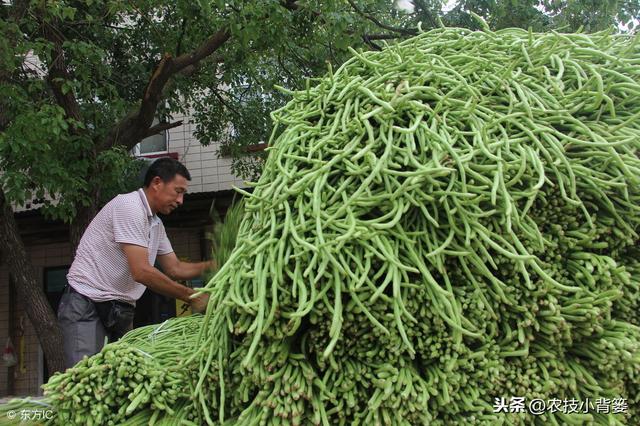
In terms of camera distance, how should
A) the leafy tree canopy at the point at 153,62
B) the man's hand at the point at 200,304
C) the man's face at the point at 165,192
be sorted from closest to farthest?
1. the man's hand at the point at 200,304
2. the man's face at the point at 165,192
3. the leafy tree canopy at the point at 153,62

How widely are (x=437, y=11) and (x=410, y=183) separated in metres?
5.10

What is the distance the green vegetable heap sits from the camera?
1461mm

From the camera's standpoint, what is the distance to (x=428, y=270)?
150 cm

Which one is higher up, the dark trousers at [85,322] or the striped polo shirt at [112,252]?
the striped polo shirt at [112,252]

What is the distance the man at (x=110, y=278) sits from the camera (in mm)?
3061

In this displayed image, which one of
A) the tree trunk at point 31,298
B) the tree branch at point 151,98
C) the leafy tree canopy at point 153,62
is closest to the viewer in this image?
the leafy tree canopy at point 153,62

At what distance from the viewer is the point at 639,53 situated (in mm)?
2057

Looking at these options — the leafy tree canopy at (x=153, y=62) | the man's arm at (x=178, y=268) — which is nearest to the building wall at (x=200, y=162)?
the leafy tree canopy at (x=153, y=62)

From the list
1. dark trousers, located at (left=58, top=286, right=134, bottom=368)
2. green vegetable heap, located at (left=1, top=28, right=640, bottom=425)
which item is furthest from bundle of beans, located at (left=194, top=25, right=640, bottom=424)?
dark trousers, located at (left=58, top=286, right=134, bottom=368)

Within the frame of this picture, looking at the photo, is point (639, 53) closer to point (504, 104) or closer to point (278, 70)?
point (504, 104)

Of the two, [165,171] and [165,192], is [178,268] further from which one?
[165,171]

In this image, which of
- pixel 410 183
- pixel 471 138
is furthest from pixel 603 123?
pixel 410 183

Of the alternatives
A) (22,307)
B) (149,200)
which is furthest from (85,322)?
(22,307)

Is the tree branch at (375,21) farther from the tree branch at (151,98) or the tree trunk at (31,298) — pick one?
the tree trunk at (31,298)
